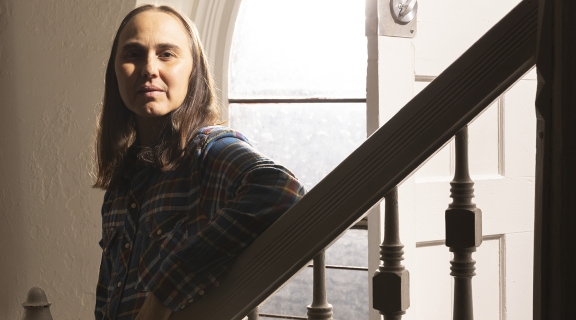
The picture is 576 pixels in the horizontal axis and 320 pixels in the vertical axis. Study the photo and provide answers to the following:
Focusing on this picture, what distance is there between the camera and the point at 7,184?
8.93 feet

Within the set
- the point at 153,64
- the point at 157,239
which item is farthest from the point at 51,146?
the point at 157,239

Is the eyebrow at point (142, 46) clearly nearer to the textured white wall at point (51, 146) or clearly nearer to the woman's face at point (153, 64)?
the woman's face at point (153, 64)

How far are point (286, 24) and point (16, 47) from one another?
1.03 metres

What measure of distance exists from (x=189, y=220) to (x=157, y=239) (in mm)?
69

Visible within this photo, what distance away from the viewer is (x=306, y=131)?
279cm

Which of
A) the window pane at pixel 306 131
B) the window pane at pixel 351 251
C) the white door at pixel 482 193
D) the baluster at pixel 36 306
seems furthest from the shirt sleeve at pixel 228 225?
the window pane at pixel 351 251

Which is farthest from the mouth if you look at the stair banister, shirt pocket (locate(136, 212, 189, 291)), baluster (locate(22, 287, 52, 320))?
the stair banister

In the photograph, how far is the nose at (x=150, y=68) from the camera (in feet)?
4.33

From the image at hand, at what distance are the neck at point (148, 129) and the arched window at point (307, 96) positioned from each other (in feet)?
4.29

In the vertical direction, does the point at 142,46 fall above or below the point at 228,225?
above

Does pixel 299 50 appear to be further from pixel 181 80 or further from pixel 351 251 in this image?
pixel 181 80

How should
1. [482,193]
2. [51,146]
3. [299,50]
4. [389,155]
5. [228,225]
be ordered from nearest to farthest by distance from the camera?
[389,155] < [228,225] < [482,193] < [51,146] < [299,50]

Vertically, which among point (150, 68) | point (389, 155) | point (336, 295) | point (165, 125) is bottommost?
point (336, 295)

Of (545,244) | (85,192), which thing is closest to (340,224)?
(545,244)
